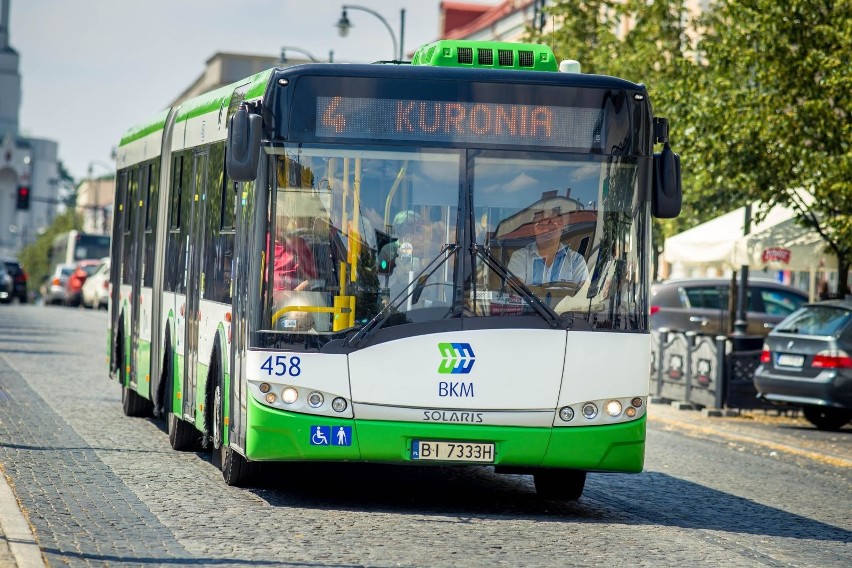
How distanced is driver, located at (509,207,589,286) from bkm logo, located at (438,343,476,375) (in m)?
0.55

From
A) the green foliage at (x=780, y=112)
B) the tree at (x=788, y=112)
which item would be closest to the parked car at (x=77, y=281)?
the green foliage at (x=780, y=112)

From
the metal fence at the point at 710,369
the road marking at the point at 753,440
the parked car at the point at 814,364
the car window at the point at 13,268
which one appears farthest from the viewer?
the car window at the point at 13,268

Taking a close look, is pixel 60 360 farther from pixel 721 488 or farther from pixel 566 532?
pixel 566 532

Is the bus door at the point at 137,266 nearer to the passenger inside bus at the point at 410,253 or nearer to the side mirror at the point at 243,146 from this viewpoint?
the side mirror at the point at 243,146

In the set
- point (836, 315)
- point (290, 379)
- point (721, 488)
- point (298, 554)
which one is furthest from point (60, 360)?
point (298, 554)

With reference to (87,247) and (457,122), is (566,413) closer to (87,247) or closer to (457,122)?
(457,122)

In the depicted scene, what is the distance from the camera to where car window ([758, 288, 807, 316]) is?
29.2 metres

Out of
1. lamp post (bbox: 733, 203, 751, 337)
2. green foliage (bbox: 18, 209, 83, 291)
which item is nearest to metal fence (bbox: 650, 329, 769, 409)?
lamp post (bbox: 733, 203, 751, 337)

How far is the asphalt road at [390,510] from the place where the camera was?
9164mm

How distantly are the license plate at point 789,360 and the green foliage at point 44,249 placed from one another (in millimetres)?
124701

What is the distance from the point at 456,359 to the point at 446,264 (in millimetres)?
570

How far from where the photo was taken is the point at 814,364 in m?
20.9

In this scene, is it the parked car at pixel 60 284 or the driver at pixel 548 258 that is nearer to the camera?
the driver at pixel 548 258

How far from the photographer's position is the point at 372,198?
35.1 feet
